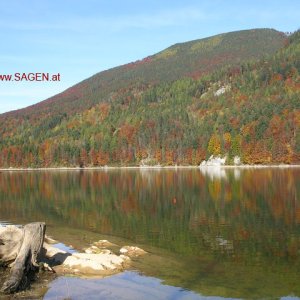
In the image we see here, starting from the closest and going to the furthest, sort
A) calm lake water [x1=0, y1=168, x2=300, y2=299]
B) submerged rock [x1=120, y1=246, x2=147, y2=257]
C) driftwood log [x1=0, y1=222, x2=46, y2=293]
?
calm lake water [x1=0, y1=168, x2=300, y2=299] < driftwood log [x1=0, y1=222, x2=46, y2=293] < submerged rock [x1=120, y1=246, x2=147, y2=257]

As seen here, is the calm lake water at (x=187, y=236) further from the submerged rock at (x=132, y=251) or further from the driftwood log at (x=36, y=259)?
the driftwood log at (x=36, y=259)

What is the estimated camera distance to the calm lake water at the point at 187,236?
26.6 meters

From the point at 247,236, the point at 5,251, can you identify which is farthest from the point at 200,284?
the point at 247,236

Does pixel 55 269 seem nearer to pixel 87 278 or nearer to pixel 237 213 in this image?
pixel 87 278

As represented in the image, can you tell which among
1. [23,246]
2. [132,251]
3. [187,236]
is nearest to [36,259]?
[23,246]

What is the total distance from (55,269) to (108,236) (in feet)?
48.5

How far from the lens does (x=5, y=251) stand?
A: 94.6ft

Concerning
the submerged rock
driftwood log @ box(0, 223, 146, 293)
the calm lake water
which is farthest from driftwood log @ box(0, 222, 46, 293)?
the submerged rock

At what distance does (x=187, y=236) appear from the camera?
42.9 meters

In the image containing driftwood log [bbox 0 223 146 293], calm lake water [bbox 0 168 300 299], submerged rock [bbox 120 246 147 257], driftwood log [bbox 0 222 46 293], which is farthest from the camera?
submerged rock [bbox 120 246 147 257]

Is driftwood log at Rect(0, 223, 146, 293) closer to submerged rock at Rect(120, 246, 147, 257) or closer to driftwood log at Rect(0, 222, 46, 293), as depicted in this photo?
driftwood log at Rect(0, 222, 46, 293)

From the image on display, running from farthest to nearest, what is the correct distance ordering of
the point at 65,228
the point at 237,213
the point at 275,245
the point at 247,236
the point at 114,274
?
the point at 237,213 → the point at 65,228 → the point at 247,236 → the point at 275,245 → the point at 114,274

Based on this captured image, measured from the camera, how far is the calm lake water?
2664 cm

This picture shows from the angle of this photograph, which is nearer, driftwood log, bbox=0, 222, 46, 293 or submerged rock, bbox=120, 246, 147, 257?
driftwood log, bbox=0, 222, 46, 293
